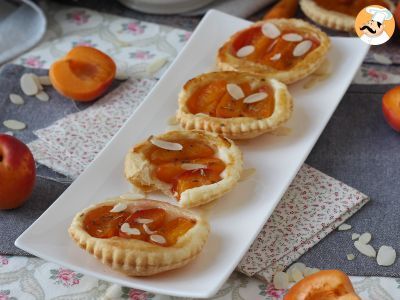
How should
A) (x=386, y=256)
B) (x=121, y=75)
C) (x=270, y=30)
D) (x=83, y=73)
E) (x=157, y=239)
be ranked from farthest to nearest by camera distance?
(x=121, y=75), (x=83, y=73), (x=270, y=30), (x=386, y=256), (x=157, y=239)

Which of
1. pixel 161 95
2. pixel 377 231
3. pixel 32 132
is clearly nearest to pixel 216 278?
pixel 377 231

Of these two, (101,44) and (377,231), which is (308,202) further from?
(101,44)

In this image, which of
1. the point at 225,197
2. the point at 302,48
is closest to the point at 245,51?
the point at 302,48

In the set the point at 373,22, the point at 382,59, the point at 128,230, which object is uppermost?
the point at 373,22

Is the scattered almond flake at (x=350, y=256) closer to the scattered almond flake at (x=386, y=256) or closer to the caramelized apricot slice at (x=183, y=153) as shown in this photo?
the scattered almond flake at (x=386, y=256)

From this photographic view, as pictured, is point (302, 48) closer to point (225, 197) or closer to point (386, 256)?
point (225, 197)

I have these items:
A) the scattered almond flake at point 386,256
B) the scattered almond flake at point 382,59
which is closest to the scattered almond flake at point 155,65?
the scattered almond flake at point 382,59
